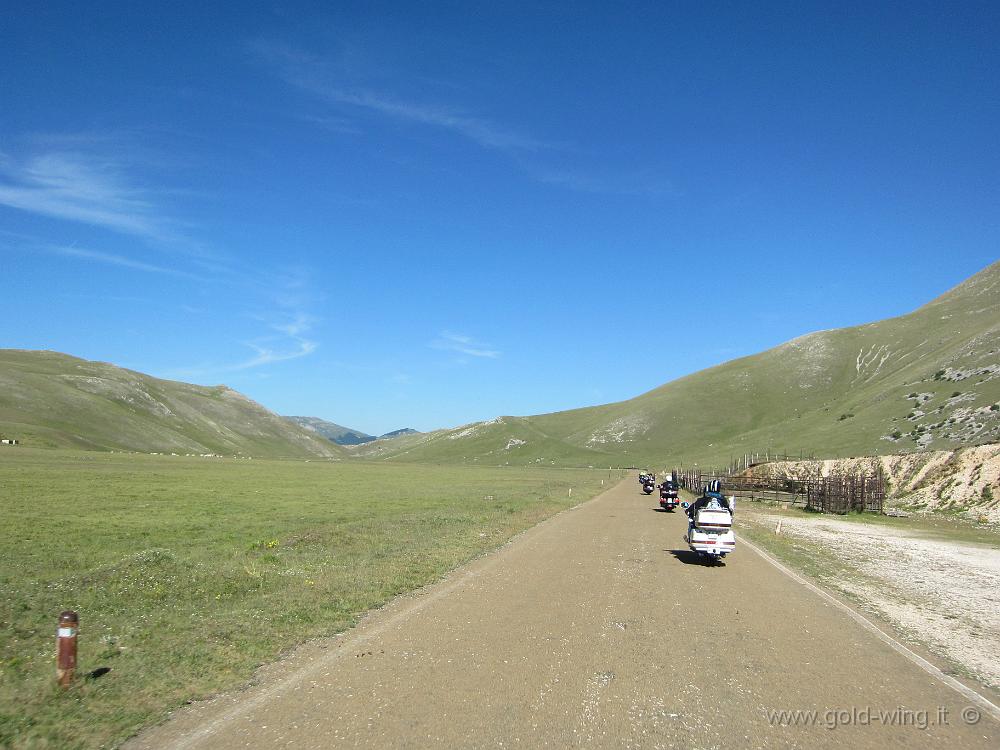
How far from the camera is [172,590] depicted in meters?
15.0

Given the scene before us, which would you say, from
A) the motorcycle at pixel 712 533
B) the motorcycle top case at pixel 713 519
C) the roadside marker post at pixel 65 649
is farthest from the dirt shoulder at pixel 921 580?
the roadside marker post at pixel 65 649

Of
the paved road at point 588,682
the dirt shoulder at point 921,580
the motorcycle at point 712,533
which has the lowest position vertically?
the dirt shoulder at point 921,580

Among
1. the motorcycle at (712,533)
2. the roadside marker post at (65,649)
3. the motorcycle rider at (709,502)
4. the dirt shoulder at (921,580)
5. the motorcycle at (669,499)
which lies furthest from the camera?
the motorcycle at (669,499)

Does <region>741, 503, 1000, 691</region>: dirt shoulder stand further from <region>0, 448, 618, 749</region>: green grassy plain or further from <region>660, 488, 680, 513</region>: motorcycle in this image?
<region>0, 448, 618, 749</region>: green grassy plain

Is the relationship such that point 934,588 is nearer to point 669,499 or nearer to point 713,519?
point 713,519

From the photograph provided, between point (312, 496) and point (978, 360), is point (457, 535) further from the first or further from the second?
point (978, 360)

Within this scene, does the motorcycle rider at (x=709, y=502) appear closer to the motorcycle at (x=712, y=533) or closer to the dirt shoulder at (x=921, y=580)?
the motorcycle at (x=712, y=533)

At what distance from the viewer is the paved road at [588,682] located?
7469 mm

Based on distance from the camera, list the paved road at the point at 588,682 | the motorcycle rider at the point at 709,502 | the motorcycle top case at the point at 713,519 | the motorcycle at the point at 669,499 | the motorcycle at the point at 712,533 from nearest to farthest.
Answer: the paved road at the point at 588,682
the motorcycle at the point at 712,533
the motorcycle top case at the point at 713,519
the motorcycle rider at the point at 709,502
the motorcycle at the point at 669,499

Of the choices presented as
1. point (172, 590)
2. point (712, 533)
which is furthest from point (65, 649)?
point (712, 533)

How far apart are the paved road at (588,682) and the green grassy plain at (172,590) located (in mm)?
975

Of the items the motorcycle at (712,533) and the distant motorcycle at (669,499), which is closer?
the motorcycle at (712,533)

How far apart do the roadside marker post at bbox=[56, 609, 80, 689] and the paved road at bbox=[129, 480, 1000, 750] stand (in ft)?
6.53

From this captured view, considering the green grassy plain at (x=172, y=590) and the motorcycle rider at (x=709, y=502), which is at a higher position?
the motorcycle rider at (x=709, y=502)
